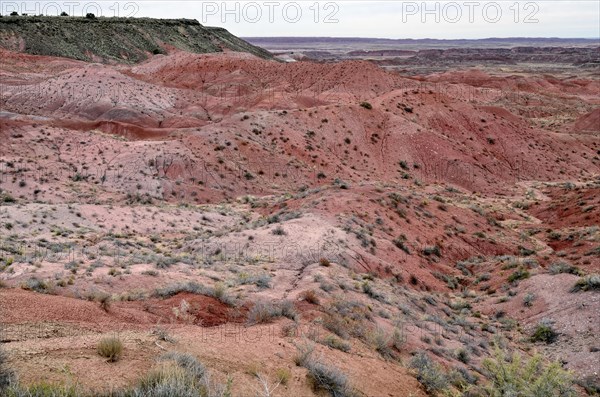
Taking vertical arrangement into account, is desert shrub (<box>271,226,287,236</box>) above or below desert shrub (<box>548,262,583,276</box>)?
above

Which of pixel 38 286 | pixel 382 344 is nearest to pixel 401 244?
pixel 382 344

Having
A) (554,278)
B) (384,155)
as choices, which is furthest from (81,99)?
(554,278)

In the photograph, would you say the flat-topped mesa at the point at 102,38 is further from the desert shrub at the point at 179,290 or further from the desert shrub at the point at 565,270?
the desert shrub at the point at 565,270

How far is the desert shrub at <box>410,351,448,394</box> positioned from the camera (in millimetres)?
8531

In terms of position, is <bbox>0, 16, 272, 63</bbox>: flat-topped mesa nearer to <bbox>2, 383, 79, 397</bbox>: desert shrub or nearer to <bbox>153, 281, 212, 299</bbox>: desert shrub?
<bbox>153, 281, 212, 299</bbox>: desert shrub

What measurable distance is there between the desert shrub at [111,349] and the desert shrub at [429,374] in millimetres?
4803

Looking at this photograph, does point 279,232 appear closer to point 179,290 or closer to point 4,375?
point 179,290

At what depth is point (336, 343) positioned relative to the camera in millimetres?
8711

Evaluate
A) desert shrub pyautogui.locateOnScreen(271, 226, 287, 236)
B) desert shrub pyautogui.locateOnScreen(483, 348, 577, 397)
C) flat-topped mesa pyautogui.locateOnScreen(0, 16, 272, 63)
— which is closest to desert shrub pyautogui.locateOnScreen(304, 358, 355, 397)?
desert shrub pyautogui.locateOnScreen(483, 348, 577, 397)

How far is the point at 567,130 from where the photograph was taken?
58031 mm

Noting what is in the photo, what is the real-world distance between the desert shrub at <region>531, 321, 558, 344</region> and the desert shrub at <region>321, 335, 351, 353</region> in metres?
7.42

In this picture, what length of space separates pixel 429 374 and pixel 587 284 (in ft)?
28.5

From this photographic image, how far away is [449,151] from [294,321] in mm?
33514

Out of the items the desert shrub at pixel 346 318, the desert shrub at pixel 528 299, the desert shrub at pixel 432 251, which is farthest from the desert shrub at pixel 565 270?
the desert shrub at pixel 346 318
